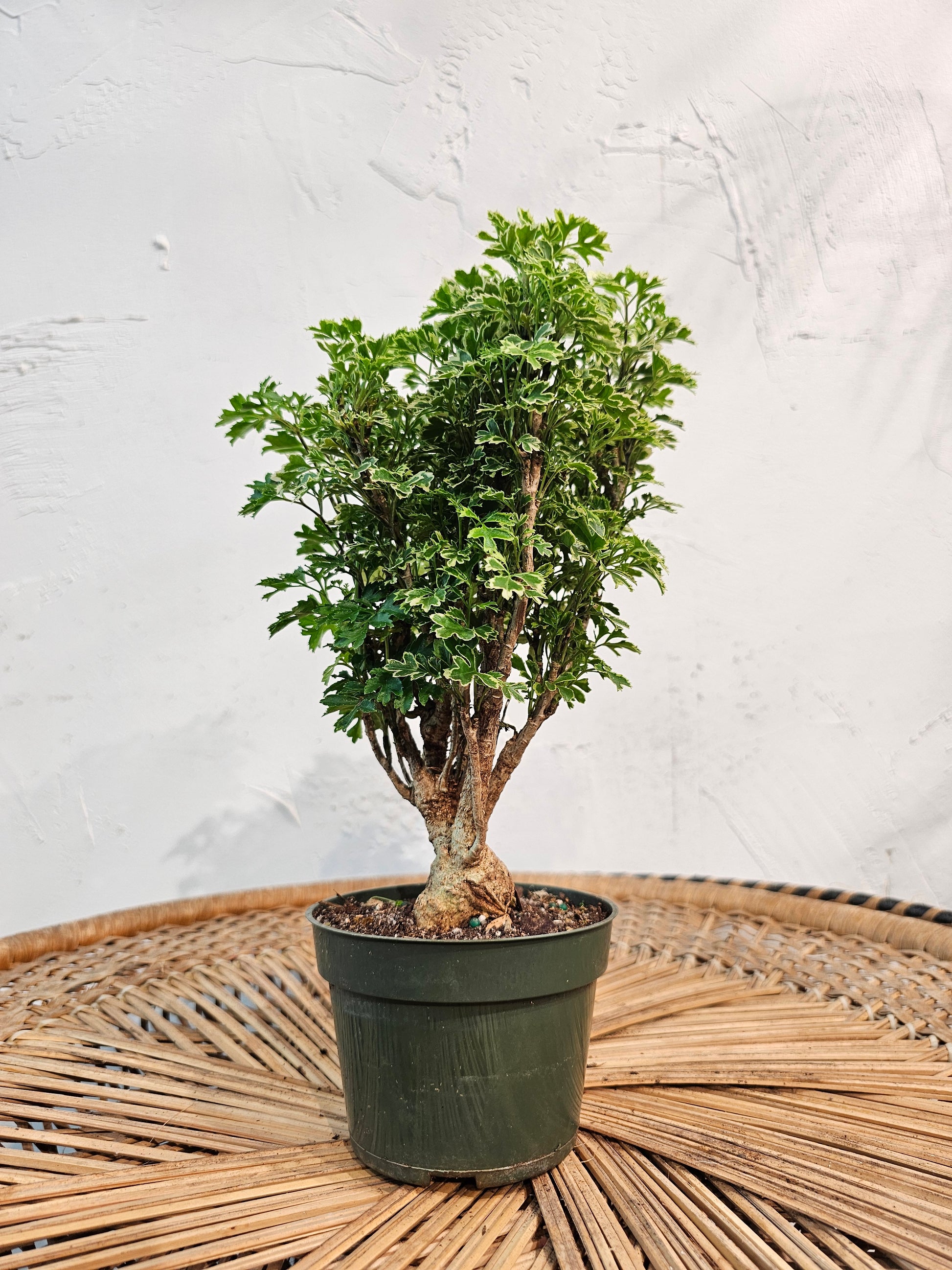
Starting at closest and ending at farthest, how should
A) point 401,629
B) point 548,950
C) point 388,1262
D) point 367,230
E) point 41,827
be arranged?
point 388,1262
point 548,950
point 401,629
point 41,827
point 367,230

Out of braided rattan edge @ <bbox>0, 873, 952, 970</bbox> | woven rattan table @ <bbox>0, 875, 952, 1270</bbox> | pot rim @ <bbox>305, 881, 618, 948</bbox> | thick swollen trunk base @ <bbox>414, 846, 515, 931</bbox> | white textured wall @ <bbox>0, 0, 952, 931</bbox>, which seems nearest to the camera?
woven rattan table @ <bbox>0, 875, 952, 1270</bbox>

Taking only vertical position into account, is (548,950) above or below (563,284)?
below

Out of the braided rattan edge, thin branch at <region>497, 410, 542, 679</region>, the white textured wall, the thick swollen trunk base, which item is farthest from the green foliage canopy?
the white textured wall

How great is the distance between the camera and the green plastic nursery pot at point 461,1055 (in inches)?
29.3

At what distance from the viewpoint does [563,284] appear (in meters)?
0.78

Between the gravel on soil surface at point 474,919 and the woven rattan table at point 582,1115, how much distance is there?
176mm

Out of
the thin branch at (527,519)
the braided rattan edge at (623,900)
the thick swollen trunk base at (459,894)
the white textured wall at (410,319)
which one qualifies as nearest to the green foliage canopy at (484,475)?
the thin branch at (527,519)

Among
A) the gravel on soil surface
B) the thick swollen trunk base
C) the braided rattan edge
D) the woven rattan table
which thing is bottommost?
the woven rattan table

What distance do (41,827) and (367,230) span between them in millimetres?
1345

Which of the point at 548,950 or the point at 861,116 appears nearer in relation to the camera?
the point at 548,950

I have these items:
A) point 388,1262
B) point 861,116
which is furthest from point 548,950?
point 861,116

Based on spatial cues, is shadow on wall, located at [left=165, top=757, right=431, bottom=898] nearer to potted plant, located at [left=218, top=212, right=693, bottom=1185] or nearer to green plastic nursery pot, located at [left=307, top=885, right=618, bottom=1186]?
potted plant, located at [left=218, top=212, right=693, bottom=1185]

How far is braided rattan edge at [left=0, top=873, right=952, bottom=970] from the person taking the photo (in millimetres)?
1189

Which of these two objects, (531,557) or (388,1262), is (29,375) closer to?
(531,557)
